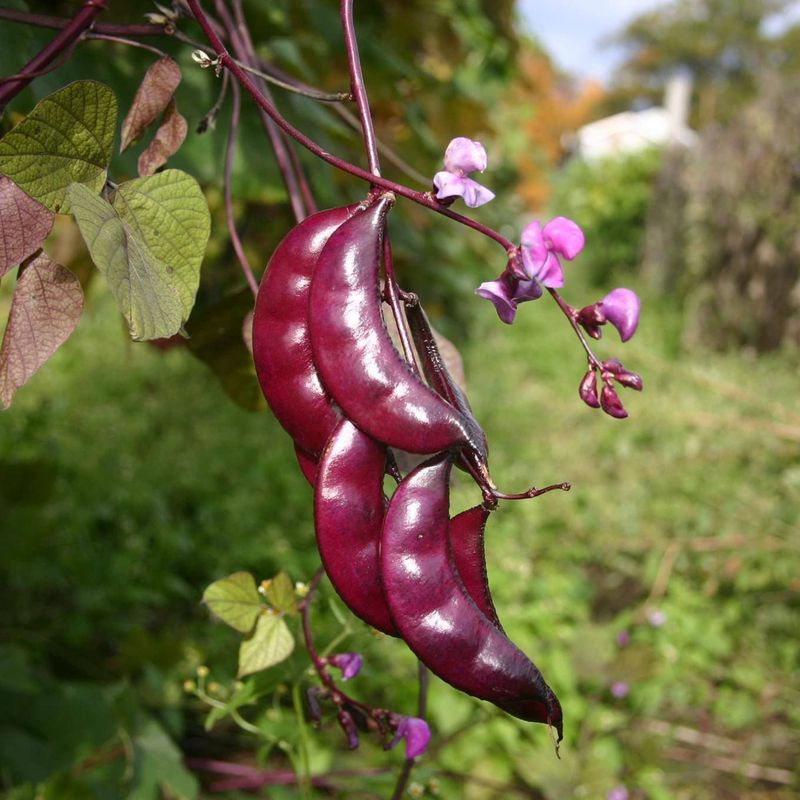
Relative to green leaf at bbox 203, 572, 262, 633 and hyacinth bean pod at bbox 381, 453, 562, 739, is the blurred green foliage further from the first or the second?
hyacinth bean pod at bbox 381, 453, 562, 739

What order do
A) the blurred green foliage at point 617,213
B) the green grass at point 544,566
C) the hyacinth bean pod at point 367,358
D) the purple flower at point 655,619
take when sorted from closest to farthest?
the hyacinth bean pod at point 367,358, the green grass at point 544,566, the purple flower at point 655,619, the blurred green foliage at point 617,213

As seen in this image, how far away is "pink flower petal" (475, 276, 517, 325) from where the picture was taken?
457 millimetres

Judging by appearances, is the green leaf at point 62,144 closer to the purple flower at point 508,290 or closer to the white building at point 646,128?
the purple flower at point 508,290

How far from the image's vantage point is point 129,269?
46cm

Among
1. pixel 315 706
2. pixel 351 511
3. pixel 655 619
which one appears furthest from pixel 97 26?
pixel 655 619

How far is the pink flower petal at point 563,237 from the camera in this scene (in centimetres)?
46

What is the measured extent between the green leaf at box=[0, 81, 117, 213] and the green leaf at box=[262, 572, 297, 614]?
1.00 ft

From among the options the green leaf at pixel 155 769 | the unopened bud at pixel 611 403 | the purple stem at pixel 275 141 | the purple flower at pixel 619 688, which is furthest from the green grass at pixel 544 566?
the unopened bud at pixel 611 403

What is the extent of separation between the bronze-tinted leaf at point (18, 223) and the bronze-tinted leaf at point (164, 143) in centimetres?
11

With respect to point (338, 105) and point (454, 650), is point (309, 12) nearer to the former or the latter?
point (338, 105)

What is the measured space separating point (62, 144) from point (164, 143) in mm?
114

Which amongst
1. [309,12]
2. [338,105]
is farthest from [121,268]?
[309,12]

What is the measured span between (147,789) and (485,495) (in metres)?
1.13

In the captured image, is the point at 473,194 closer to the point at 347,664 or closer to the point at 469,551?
the point at 469,551
